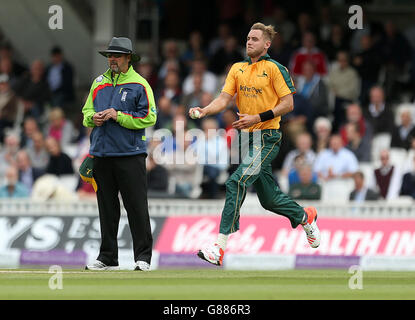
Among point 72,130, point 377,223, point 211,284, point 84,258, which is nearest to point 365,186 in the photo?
point 377,223

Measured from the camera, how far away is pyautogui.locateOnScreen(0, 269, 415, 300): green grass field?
29.6 ft

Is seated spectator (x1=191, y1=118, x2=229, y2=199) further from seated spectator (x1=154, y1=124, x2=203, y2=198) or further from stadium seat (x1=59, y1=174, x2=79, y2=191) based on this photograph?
stadium seat (x1=59, y1=174, x2=79, y2=191)

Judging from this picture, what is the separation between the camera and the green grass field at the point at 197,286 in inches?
355

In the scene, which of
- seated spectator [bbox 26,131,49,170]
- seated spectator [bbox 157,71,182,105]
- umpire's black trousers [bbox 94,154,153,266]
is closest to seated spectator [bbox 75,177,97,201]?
seated spectator [bbox 26,131,49,170]

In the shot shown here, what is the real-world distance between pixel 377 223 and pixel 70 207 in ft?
14.8

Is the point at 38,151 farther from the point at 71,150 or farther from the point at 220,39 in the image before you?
the point at 220,39

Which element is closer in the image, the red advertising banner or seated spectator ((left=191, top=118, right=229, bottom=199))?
the red advertising banner

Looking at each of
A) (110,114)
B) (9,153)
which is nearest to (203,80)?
(9,153)

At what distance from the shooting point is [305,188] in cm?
1612

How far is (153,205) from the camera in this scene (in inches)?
630

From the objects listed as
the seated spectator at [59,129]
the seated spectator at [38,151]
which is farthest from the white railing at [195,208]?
the seated spectator at [59,129]

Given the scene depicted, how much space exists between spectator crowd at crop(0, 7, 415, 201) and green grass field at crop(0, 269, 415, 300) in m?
5.39

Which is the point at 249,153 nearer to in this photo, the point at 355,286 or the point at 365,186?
the point at 355,286

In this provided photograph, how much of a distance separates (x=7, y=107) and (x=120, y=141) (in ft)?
32.9
